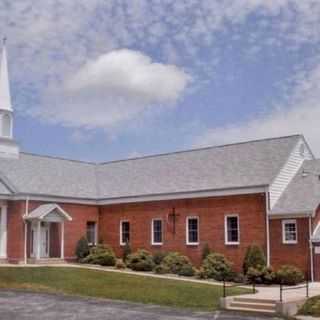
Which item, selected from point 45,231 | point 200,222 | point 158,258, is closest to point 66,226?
point 45,231

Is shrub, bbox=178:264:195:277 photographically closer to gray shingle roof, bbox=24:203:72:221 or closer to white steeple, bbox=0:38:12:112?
gray shingle roof, bbox=24:203:72:221

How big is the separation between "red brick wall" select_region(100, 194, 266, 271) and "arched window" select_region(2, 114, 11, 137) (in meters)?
9.08

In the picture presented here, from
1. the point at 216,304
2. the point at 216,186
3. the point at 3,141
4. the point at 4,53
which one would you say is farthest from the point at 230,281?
the point at 4,53

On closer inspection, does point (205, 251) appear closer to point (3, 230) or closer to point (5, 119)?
point (3, 230)

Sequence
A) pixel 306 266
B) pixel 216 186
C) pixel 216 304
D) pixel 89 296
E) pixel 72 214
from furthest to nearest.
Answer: pixel 72 214, pixel 216 186, pixel 306 266, pixel 89 296, pixel 216 304

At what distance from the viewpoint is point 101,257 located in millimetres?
40750

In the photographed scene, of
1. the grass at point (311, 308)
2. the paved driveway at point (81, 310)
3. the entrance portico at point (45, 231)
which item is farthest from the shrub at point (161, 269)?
the grass at point (311, 308)

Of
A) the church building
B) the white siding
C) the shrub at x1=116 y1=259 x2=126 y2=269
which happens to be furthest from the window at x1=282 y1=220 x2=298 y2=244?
the shrub at x1=116 y1=259 x2=126 y2=269

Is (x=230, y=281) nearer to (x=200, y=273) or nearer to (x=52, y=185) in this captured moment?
(x=200, y=273)

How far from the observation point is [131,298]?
25891mm

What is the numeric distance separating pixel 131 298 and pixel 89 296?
2.03 meters

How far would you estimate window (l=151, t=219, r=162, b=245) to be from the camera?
41.7 m

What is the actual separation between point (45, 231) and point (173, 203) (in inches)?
357

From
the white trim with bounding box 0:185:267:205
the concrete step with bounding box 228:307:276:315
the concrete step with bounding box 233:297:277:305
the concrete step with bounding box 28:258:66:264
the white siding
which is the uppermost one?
the white siding
